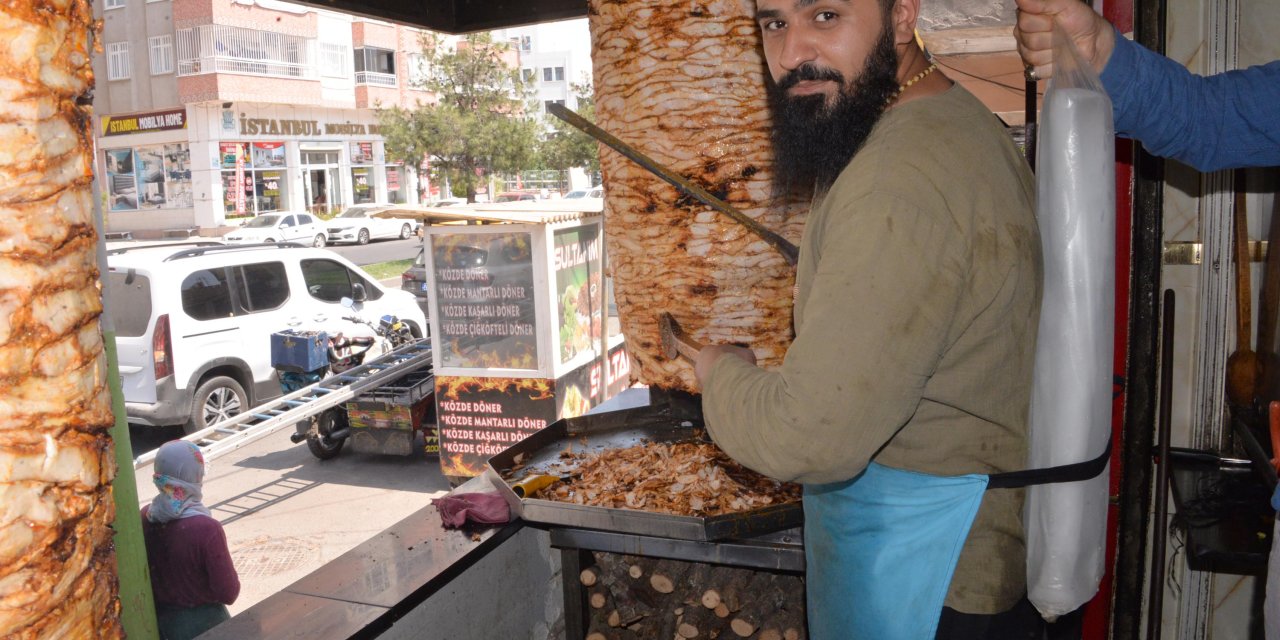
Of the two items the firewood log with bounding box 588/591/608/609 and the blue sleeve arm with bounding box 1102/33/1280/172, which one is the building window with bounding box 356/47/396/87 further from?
the blue sleeve arm with bounding box 1102/33/1280/172

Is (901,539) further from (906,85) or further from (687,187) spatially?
(687,187)

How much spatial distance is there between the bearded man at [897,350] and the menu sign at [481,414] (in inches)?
264

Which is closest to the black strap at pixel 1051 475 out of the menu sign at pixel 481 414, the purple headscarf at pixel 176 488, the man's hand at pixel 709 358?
the man's hand at pixel 709 358

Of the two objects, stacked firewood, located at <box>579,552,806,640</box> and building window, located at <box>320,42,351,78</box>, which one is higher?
building window, located at <box>320,42,351,78</box>

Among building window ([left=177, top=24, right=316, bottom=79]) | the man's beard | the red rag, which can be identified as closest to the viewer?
the man's beard

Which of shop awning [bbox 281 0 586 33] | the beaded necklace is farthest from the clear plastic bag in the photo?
shop awning [bbox 281 0 586 33]

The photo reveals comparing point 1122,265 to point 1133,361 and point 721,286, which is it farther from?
point 721,286

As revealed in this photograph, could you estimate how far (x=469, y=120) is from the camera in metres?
27.0

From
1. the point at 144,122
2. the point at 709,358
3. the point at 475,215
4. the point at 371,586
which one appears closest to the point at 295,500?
the point at 475,215

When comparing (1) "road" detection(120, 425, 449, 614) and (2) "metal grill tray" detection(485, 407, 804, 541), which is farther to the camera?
(1) "road" detection(120, 425, 449, 614)

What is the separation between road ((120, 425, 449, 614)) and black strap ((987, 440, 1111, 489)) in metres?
5.35

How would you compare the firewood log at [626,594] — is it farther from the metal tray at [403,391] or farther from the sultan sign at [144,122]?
the sultan sign at [144,122]

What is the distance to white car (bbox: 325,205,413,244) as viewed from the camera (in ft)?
95.7

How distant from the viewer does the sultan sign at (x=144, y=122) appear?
3191 cm
